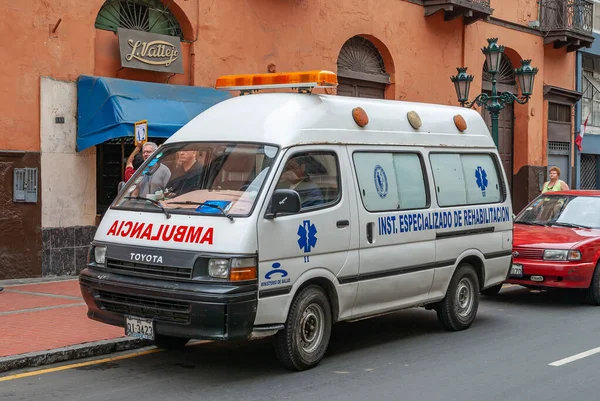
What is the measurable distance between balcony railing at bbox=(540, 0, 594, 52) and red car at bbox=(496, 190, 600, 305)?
1530 centimetres

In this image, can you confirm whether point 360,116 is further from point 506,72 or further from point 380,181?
point 506,72

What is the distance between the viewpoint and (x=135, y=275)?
7289mm

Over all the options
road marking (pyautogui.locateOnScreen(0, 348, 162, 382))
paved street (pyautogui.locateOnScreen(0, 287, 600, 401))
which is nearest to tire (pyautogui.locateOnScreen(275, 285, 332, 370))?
paved street (pyautogui.locateOnScreen(0, 287, 600, 401))

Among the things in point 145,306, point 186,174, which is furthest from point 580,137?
point 145,306

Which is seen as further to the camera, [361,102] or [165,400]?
[361,102]

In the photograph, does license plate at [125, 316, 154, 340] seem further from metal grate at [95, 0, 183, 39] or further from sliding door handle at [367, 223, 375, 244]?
metal grate at [95, 0, 183, 39]

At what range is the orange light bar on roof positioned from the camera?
26.6 feet

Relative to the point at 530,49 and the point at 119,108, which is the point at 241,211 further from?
the point at 530,49

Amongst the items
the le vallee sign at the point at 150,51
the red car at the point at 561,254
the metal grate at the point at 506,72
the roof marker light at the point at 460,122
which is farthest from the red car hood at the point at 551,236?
the metal grate at the point at 506,72

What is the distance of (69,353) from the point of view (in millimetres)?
8031

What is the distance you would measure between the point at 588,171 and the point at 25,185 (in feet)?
74.1

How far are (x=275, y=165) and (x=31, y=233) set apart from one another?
7.21m

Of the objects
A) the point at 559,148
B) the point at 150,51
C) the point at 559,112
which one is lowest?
the point at 559,148

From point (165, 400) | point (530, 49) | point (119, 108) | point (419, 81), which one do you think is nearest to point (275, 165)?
point (165, 400)
